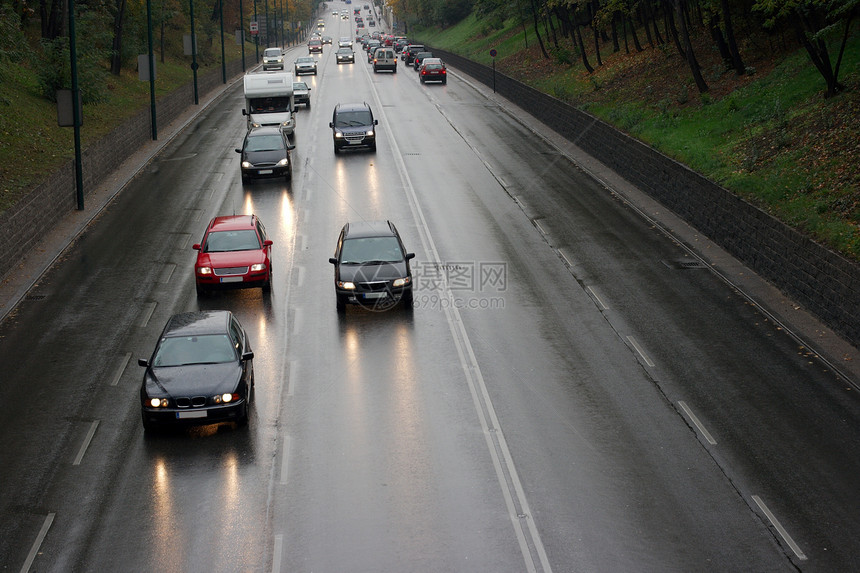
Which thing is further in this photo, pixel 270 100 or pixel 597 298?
pixel 270 100

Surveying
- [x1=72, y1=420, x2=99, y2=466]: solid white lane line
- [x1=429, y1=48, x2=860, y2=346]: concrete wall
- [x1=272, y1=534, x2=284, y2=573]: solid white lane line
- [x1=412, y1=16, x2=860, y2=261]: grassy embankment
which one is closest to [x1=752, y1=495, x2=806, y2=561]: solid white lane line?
[x1=272, y1=534, x2=284, y2=573]: solid white lane line

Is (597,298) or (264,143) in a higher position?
(264,143)

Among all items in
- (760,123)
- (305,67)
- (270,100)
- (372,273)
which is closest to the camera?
(372,273)

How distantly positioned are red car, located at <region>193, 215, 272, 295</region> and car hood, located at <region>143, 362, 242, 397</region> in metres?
6.35

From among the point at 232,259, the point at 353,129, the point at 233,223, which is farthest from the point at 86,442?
the point at 353,129

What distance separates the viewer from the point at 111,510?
12664 millimetres

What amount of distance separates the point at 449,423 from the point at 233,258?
8409mm

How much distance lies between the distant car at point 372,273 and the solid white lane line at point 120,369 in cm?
449

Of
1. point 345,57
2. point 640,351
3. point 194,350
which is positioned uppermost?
point 345,57

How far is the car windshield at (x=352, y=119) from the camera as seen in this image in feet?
132

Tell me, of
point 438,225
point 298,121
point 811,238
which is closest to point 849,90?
point 811,238

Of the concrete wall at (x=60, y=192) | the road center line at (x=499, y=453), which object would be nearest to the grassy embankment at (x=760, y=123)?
the road center line at (x=499, y=453)

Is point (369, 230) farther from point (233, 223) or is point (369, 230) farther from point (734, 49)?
point (734, 49)

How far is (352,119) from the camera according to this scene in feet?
133
